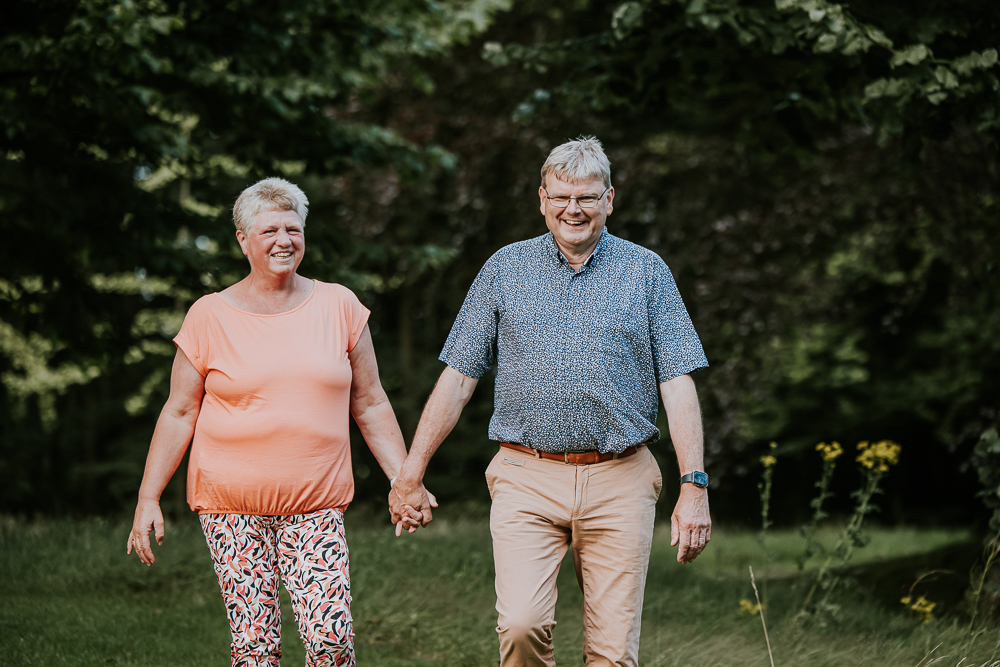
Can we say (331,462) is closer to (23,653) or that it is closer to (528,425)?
(528,425)

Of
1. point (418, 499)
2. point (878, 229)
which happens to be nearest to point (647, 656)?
point (418, 499)

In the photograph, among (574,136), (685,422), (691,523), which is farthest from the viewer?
(574,136)

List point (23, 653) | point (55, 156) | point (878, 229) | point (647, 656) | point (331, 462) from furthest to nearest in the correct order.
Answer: point (878, 229) → point (55, 156) → point (647, 656) → point (23, 653) → point (331, 462)

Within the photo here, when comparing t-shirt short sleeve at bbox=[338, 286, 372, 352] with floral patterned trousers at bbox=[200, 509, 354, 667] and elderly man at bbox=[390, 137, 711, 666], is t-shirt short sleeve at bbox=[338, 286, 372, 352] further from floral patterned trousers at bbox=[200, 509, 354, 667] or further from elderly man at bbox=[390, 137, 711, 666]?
floral patterned trousers at bbox=[200, 509, 354, 667]

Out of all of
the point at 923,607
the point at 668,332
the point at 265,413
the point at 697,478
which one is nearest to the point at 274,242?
the point at 265,413

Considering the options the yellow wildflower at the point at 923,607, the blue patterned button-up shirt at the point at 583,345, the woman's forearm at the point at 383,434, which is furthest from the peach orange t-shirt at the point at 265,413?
the yellow wildflower at the point at 923,607

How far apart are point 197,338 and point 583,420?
1.37 metres

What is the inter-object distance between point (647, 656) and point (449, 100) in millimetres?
8360

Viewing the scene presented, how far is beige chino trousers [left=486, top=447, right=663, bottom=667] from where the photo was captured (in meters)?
3.41

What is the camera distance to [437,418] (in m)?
3.60

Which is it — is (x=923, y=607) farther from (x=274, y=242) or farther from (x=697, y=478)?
(x=274, y=242)

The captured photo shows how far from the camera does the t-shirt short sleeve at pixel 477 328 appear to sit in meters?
3.63

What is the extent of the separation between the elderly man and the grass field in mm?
1841

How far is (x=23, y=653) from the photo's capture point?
4.82 metres
